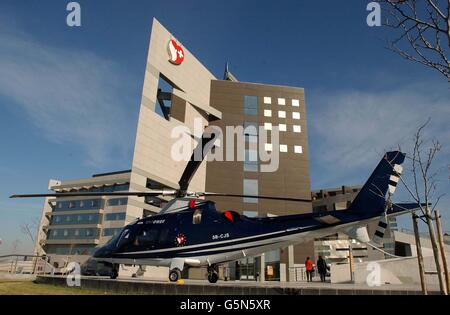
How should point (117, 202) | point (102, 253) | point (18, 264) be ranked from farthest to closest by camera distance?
point (117, 202) → point (18, 264) → point (102, 253)

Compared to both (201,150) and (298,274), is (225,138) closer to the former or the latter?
(298,274)

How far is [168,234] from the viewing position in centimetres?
1598

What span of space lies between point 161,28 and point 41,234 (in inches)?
2739

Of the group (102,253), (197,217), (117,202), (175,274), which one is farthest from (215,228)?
(117,202)

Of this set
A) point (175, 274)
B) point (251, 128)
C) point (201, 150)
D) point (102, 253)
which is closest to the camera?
point (201, 150)

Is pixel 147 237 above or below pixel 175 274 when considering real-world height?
above

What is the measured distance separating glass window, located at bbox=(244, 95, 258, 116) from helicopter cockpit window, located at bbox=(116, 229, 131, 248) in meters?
43.4

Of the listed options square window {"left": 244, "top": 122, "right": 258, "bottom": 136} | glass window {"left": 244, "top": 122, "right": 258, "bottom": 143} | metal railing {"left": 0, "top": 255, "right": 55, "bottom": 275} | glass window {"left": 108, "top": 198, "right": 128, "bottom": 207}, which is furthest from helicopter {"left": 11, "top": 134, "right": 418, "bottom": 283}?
glass window {"left": 108, "top": 198, "right": 128, "bottom": 207}

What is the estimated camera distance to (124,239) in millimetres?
17109

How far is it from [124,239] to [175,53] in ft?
119

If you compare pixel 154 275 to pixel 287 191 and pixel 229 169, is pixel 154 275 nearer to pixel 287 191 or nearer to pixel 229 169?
pixel 229 169

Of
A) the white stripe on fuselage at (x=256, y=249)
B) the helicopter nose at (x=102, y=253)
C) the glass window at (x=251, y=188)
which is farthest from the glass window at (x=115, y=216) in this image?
the white stripe on fuselage at (x=256, y=249)
